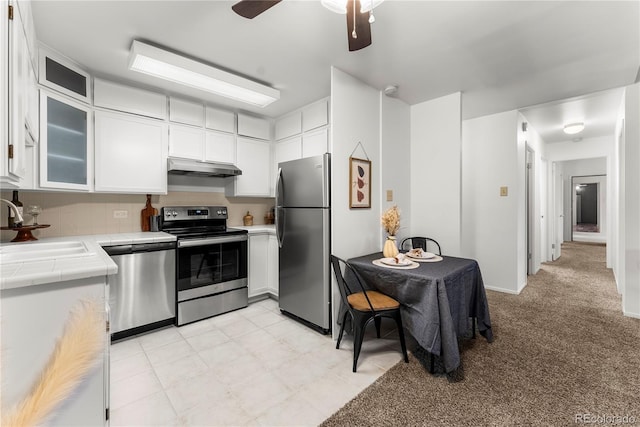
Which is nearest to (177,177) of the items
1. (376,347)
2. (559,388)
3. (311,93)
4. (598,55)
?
(311,93)

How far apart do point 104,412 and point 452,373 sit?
210 cm

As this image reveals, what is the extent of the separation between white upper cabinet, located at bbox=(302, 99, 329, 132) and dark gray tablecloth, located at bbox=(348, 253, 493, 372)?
177 centimetres

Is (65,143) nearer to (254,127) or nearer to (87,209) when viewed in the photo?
(87,209)

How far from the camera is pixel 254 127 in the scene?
3908 mm

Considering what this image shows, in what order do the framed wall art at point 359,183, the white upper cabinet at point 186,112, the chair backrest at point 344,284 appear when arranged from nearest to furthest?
the chair backrest at point 344,284, the framed wall art at point 359,183, the white upper cabinet at point 186,112

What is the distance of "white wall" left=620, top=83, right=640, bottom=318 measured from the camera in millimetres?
2992

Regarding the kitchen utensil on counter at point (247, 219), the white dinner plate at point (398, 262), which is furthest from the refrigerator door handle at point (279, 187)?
the white dinner plate at point (398, 262)

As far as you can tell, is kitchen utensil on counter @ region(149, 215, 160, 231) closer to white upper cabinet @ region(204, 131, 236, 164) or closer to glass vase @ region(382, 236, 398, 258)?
white upper cabinet @ region(204, 131, 236, 164)

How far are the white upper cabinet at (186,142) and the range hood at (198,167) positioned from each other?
10 centimetres

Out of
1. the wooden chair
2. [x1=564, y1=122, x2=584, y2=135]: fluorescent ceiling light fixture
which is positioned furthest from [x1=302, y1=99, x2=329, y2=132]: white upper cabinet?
[x1=564, y1=122, x2=584, y2=135]: fluorescent ceiling light fixture

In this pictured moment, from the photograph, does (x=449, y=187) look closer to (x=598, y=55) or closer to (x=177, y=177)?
(x=598, y=55)

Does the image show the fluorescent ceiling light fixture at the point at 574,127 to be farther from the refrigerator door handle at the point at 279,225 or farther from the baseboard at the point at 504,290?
the refrigerator door handle at the point at 279,225

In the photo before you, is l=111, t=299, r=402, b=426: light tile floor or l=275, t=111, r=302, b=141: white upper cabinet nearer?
l=111, t=299, r=402, b=426: light tile floor

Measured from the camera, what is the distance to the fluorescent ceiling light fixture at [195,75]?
2.27 metres
